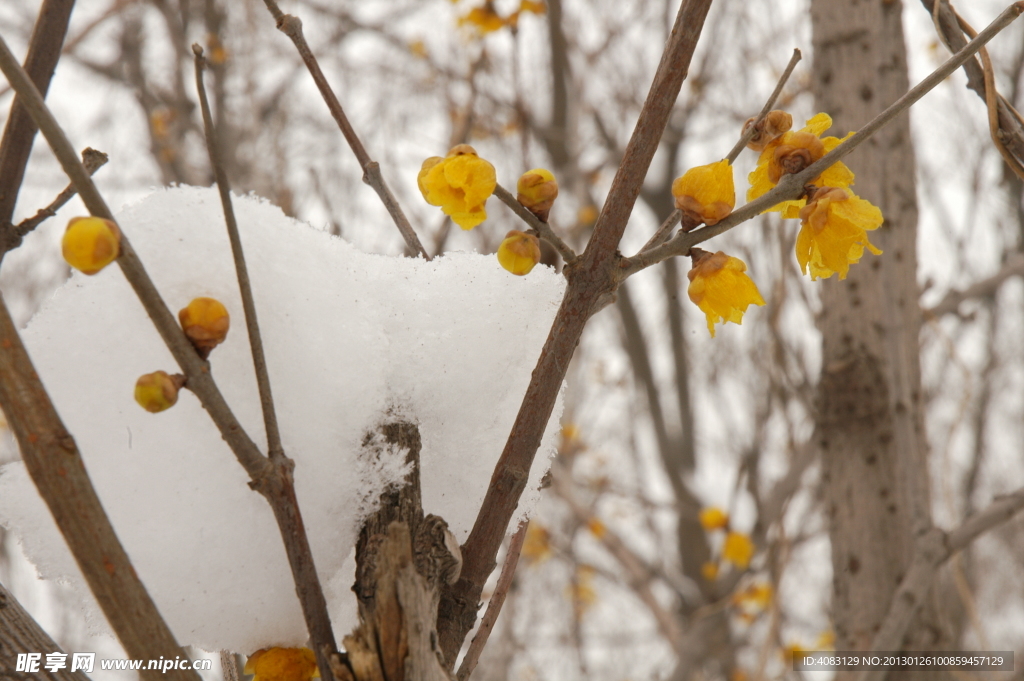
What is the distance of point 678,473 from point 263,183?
3.02 meters

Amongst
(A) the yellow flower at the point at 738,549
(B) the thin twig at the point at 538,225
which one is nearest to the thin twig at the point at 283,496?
(B) the thin twig at the point at 538,225

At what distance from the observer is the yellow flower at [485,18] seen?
96.0 inches

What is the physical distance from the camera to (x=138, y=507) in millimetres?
686

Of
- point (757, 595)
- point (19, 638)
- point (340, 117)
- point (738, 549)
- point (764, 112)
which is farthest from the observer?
point (757, 595)

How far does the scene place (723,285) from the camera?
0.69 meters

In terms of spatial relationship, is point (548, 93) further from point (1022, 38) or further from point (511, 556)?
point (511, 556)

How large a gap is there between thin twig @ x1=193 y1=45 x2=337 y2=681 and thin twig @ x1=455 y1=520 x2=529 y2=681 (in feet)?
0.46

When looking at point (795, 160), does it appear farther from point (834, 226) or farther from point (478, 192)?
point (478, 192)

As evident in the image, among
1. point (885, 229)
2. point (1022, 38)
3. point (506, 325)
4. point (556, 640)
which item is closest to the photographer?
point (506, 325)

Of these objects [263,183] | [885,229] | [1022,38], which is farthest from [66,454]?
[1022,38]

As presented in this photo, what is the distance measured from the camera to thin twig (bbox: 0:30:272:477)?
50 centimetres

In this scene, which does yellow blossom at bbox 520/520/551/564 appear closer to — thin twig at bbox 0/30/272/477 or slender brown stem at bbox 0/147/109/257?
slender brown stem at bbox 0/147/109/257

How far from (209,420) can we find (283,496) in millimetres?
157

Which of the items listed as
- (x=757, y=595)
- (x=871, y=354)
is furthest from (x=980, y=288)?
(x=757, y=595)
